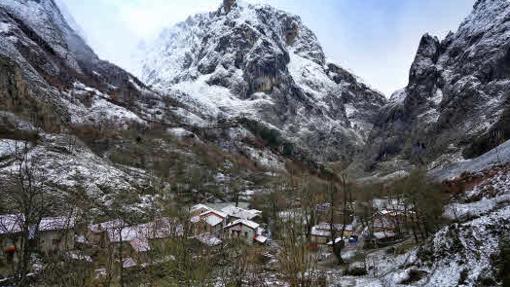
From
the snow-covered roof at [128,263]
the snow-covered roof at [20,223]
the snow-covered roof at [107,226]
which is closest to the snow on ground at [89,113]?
the snow-covered roof at [107,226]

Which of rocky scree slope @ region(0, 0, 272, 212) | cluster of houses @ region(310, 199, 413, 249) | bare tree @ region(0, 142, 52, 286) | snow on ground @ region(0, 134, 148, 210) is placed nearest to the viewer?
bare tree @ region(0, 142, 52, 286)

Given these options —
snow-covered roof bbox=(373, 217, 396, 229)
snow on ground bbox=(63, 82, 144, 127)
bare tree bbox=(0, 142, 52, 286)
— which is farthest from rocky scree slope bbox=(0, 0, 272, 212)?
snow-covered roof bbox=(373, 217, 396, 229)

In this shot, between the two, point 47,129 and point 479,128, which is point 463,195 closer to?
point 47,129

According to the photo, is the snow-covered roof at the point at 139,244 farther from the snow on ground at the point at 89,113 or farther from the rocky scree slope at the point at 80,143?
the snow on ground at the point at 89,113

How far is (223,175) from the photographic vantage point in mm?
156500

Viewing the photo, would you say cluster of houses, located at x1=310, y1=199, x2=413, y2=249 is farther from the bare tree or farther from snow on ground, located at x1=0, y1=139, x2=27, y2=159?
snow on ground, located at x1=0, y1=139, x2=27, y2=159

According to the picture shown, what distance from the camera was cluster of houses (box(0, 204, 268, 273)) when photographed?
3322cm

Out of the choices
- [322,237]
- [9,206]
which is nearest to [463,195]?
[322,237]

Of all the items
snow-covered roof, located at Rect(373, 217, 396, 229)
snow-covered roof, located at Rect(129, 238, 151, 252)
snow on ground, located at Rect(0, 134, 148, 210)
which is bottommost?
snow-covered roof, located at Rect(129, 238, 151, 252)

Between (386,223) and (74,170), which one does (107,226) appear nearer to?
(74,170)

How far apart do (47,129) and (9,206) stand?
61.9 m

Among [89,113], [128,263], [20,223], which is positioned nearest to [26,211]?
[20,223]

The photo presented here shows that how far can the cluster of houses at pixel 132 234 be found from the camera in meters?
33.2

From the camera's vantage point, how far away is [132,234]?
52969mm
